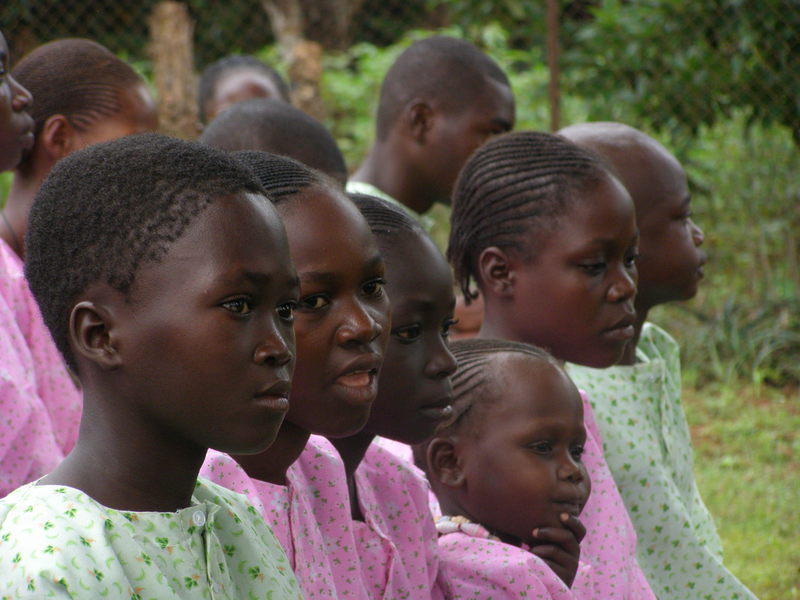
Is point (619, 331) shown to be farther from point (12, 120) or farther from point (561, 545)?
point (12, 120)

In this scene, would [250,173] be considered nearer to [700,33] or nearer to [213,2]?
[700,33]

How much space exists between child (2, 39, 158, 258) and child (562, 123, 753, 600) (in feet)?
4.83

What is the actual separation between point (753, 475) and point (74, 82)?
4.02 metres

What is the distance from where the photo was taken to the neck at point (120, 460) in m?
1.54

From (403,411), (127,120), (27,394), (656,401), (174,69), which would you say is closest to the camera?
(403,411)

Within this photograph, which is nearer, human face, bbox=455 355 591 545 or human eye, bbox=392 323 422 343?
human eye, bbox=392 323 422 343

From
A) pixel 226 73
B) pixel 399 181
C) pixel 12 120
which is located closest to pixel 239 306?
pixel 12 120

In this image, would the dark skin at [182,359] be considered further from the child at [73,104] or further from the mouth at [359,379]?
the child at [73,104]

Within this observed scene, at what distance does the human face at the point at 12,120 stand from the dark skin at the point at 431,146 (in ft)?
5.15

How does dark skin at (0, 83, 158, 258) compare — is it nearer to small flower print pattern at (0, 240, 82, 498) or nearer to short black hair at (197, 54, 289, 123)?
small flower print pattern at (0, 240, 82, 498)

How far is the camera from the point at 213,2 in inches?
400

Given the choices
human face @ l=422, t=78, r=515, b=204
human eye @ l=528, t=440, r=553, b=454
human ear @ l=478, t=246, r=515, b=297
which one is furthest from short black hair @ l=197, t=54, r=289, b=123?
human eye @ l=528, t=440, r=553, b=454

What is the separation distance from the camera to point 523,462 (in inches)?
99.3

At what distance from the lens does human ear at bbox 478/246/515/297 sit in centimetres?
299
